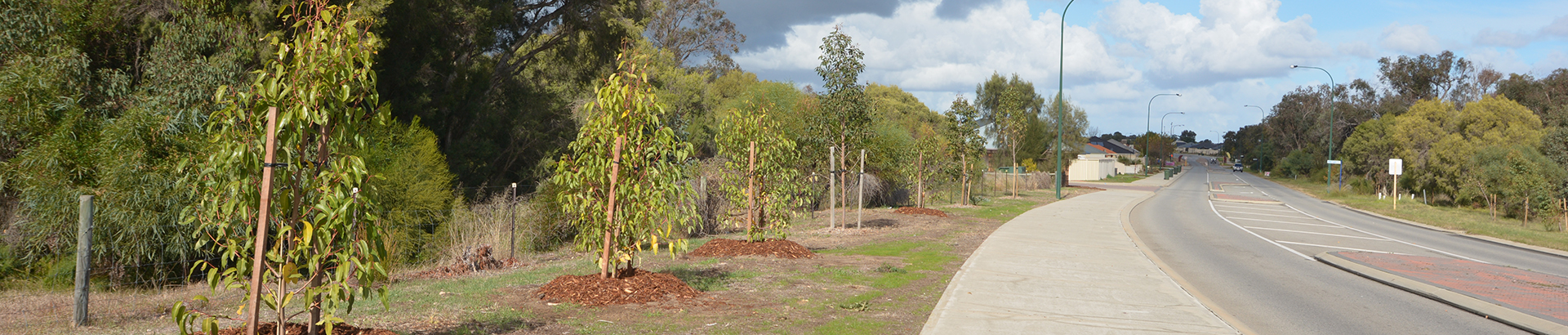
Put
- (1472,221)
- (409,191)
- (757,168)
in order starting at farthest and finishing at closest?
1. (1472,221)
2. (757,168)
3. (409,191)

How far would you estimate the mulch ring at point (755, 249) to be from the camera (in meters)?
11.1

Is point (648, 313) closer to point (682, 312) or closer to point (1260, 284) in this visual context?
point (682, 312)

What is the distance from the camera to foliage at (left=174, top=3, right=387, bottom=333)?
3.93 metres

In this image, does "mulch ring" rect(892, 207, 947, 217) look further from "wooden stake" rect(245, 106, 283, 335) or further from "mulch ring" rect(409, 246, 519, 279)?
"wooden stake" rect(245, 106, 283, 335)

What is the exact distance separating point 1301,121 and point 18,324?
109561 millimetres

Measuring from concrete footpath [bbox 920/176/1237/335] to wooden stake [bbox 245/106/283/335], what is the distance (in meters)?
4.51

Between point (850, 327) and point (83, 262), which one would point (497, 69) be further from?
point (850, 327)

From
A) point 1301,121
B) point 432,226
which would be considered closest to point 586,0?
point 432,226

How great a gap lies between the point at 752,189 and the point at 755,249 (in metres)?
0.95

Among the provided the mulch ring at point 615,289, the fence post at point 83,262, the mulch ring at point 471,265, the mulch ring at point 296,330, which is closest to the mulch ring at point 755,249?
the mulch ring at point 471,265

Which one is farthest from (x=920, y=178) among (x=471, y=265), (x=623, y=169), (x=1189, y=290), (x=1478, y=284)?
(x=623, y=169)

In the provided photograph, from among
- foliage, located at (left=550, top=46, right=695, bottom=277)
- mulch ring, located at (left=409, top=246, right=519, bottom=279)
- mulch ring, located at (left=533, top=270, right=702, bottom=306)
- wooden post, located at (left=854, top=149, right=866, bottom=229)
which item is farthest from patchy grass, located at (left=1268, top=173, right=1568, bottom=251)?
mulch ring, located at (left=409, top=246, right=519, bottom=279)

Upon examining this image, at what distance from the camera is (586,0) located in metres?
21.0

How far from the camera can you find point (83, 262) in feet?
19.0
